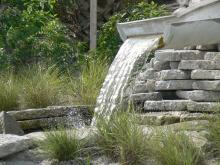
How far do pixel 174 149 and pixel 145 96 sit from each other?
1815 mm

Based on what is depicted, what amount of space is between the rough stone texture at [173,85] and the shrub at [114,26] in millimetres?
4263

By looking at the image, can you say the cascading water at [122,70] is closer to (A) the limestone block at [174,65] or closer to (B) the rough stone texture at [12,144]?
(A) the limestone block at [174,65]

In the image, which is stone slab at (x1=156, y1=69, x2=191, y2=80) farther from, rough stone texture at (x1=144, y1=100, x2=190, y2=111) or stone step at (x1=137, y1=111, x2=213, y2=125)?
stone step at (x1=137, y1=111, x2=213, y2=125)

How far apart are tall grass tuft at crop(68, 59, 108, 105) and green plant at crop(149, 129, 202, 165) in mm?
2761

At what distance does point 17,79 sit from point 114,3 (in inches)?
194

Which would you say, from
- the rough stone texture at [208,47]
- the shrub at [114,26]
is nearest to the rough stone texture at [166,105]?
the rough stone texture at [208,47]

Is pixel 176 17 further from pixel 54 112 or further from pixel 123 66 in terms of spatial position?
pixel 54 112

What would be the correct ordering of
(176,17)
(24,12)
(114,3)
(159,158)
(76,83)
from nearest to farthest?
(159,158) → (176,17) → (76,83) → (24,12) → (114,3)

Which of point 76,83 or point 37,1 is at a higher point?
point 37,1

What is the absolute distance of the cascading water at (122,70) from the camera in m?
7.04

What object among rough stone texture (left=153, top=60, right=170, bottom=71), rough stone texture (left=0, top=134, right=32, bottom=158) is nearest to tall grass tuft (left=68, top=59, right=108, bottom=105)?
rough stone texture (left=153, top=60, right=170, bottom=71)

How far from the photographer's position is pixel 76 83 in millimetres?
8516

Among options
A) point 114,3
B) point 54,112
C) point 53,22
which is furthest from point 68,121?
point 114,3

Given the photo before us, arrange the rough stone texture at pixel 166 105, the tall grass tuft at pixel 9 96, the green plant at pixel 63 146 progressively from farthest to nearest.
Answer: the tall grass tuft at pixel 9 96
the rough stone texture at pixel 166 105
the green plant at pixel 63 146
